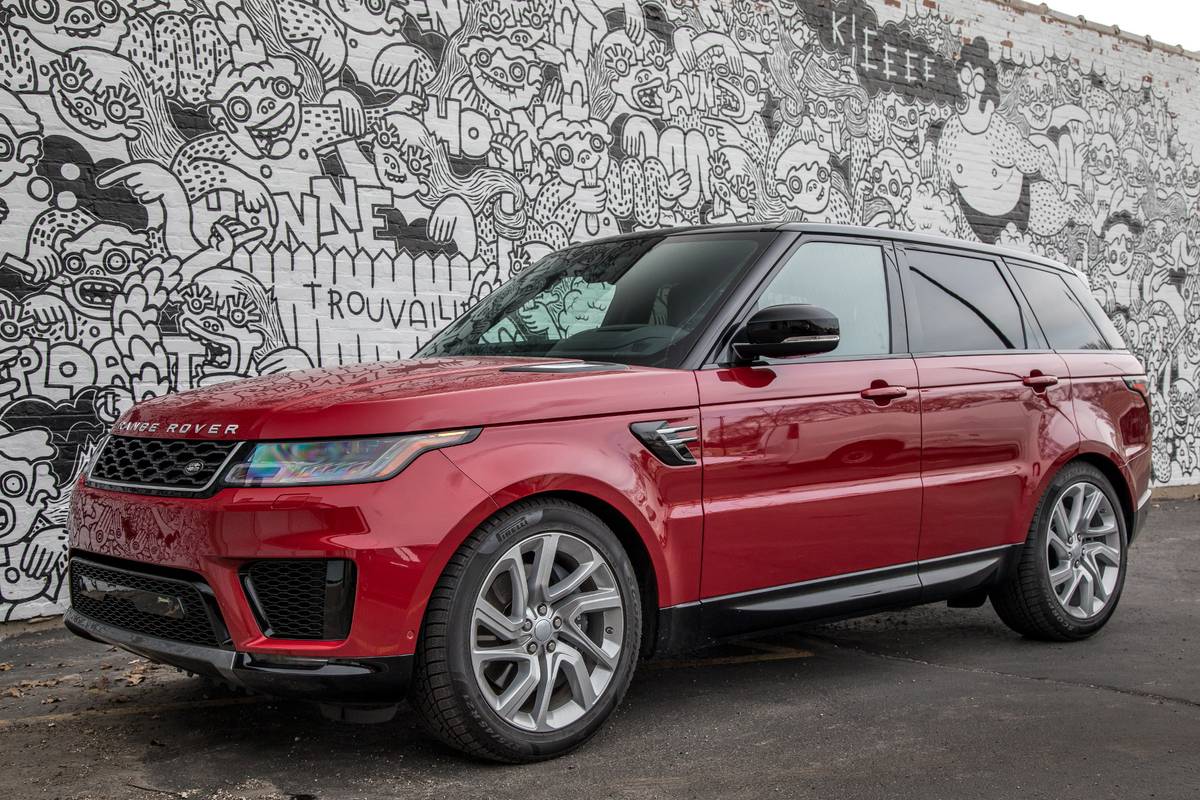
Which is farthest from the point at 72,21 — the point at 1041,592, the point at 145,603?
the point at 1041,592

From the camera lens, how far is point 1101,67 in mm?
12766

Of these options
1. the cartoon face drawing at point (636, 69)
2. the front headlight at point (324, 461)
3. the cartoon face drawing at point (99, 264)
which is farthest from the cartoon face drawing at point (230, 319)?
the front headlight at point (324, 461)

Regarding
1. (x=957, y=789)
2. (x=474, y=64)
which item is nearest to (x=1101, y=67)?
(x=474, y=64)

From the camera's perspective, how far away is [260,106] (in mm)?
7094

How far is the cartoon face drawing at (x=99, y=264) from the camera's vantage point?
6.42 m

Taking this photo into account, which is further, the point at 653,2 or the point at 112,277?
the point at 653,2

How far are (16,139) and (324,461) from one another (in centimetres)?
417

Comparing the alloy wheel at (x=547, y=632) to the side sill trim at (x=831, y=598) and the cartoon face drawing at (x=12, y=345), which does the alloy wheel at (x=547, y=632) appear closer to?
the side sill trim at (x=831, y=598)

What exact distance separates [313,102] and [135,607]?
4.57 m

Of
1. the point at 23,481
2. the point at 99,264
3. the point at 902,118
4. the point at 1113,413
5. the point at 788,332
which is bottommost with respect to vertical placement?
the point at 23,481

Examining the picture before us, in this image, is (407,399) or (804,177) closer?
(407,399)

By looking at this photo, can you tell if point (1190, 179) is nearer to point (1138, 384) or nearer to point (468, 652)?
point (1138, 384)

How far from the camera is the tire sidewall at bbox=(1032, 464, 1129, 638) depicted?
17.4ft

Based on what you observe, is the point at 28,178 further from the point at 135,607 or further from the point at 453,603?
the point at 453,603
